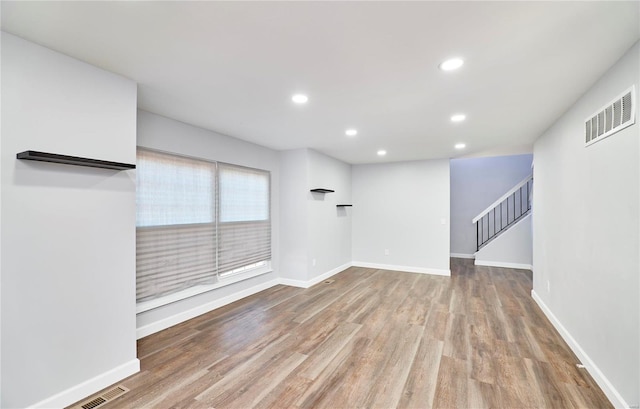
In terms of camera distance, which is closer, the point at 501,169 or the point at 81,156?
the point at 81,156

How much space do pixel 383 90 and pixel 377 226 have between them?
177 inches

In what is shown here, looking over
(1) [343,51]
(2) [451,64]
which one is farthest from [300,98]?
(2) [451,64]

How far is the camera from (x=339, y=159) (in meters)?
6.19

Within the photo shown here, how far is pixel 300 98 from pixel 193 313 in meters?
3.00

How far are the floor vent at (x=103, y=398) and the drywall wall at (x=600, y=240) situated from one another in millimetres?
3594

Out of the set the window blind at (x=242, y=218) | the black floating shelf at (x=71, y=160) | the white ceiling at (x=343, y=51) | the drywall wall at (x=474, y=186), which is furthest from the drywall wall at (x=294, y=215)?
the drywall wall at (x=474, y=186)

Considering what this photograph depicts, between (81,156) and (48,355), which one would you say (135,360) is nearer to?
(48,355)

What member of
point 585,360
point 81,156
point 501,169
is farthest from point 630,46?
point 501,169

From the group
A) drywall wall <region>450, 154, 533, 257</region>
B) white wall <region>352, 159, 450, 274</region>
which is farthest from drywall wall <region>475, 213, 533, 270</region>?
white wall <region>352, 159, 450, 274</region>

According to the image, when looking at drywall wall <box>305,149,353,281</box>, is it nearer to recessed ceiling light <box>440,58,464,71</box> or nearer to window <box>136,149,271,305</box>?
window <box>136,149,271,305</box>

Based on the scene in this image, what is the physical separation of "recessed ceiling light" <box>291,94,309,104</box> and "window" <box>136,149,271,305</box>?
1.74 metres

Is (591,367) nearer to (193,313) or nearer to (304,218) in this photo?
(304,218)

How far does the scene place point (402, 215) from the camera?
6398mm

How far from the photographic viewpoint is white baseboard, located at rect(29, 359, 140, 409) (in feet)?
6.32
